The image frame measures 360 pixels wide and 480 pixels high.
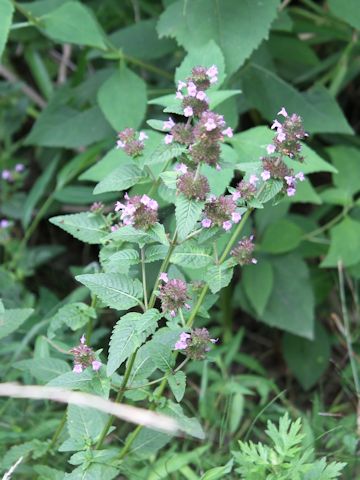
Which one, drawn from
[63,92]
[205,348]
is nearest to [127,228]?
[205,348]

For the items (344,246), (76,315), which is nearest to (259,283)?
(344,246)

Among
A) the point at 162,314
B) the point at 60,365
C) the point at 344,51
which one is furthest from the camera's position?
the point at 344,51

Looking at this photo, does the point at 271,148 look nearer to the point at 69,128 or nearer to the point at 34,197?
the point at 69,128

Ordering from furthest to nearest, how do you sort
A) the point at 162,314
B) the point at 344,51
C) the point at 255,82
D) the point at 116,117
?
the point at 344,51 < the point at 255,82 < the point at 116,117 < the point at 162,314

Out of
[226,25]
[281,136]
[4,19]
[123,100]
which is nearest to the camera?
[281,136]

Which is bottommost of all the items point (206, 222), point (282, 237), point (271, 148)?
point (282, 237)

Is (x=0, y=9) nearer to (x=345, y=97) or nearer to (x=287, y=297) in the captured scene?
(x=287, y=297)

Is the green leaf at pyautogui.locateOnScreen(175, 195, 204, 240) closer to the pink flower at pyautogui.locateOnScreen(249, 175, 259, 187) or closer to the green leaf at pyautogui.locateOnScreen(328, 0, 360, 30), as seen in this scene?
the pink flower at pyautogui.locateOnScreen(249, 175, 259, 187)
